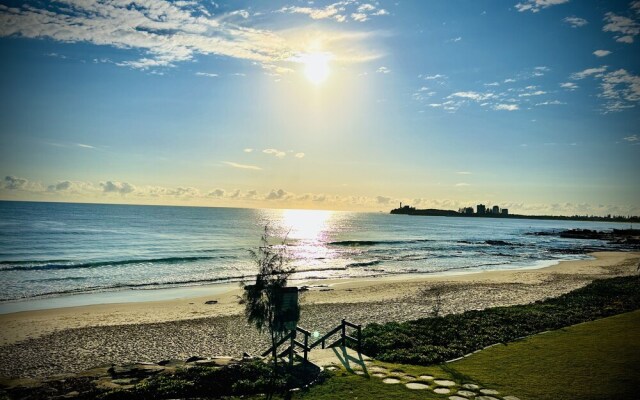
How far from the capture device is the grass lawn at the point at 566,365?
10695 millimetres

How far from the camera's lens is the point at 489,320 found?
758 inches

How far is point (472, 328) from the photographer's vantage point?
58.9 ft

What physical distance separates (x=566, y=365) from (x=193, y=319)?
63.9 feet

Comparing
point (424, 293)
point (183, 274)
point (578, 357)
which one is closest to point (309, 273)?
point (183, 274)

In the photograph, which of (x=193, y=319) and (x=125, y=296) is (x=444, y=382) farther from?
(x=125, y=296)

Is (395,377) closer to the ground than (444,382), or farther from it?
closer to the ground

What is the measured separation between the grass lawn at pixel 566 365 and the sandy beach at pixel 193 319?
30.4ft

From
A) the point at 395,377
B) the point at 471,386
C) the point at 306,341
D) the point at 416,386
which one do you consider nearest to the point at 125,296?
the point at 306,341

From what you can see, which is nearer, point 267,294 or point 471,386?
point 471,386

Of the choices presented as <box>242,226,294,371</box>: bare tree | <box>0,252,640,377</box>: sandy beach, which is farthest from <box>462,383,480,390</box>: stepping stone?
<box>0,252,640,377</box>: sandy beach

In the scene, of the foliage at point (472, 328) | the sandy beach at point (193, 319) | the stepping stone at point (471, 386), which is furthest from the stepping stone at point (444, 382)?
the sandy beach at point (193, 319)

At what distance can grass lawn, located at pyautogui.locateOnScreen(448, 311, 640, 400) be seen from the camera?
421 inches

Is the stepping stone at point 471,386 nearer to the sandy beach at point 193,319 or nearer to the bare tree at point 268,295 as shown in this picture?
the bare tree at point 268,295

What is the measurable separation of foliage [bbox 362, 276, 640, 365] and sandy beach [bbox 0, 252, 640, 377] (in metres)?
4.46
